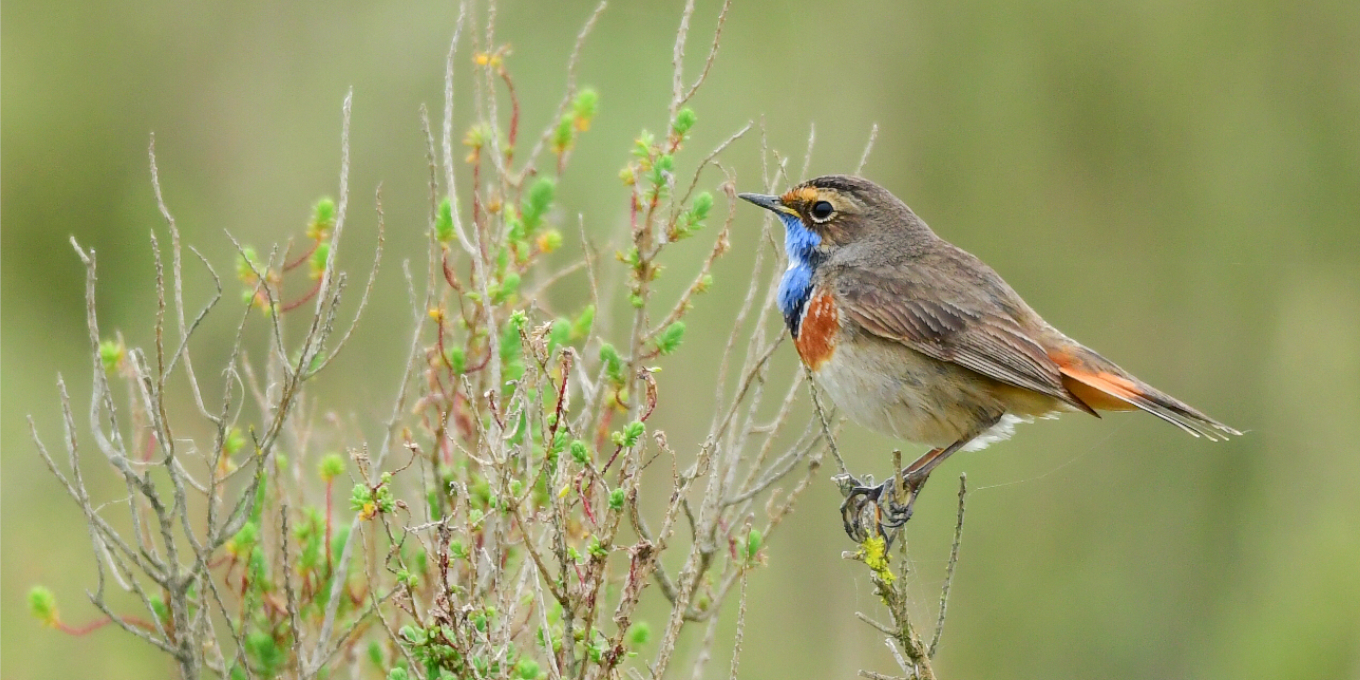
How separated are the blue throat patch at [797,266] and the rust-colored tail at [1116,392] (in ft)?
2.83

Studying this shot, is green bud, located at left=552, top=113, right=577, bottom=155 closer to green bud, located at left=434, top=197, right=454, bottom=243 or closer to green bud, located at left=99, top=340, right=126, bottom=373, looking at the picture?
green bud, located at left=434, top=197, right=454, bottom=243

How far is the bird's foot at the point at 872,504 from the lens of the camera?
4.14m

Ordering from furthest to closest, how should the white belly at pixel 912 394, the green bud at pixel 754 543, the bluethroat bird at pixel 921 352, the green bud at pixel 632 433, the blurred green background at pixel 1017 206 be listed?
the blurred green background at pixel 1017 206, the white belly at pixel 912 394, the bluethroat bird at pixel 921 352, the green bud at pixel 754 543, the green bud at pixel 632 433

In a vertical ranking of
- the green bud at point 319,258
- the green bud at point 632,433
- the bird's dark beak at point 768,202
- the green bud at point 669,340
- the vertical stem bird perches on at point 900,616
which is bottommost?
the vertical stem bird perches on at point 900,616

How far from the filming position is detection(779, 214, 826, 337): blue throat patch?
4852 millimetres

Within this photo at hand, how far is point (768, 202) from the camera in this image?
185 inches

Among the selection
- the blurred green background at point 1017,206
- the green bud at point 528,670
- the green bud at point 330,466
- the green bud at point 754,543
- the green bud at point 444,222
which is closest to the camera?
the green bud at point 528,670

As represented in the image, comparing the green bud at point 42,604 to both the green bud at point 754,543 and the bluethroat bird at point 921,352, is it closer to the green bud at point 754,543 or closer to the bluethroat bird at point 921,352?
the green bud at point 754,543

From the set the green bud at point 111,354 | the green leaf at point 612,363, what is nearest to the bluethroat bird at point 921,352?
the green leaf at point 612,363

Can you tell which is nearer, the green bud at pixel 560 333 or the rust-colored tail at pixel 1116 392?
the green bud at pixel 560 333

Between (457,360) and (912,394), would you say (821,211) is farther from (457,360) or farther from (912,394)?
(457,360)

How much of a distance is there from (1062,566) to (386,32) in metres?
5.37

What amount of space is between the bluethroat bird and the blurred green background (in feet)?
8.66

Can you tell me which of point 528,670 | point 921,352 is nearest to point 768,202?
point 921,352
